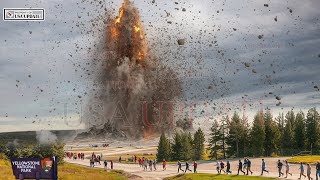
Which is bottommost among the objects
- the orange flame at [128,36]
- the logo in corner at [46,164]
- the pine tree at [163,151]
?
the pine tree at [163,151]

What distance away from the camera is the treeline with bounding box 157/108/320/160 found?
90750 millimetres

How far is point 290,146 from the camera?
95375 mm

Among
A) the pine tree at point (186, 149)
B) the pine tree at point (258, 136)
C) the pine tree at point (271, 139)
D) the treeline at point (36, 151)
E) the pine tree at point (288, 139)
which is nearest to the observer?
the treeline at point (36, 151)

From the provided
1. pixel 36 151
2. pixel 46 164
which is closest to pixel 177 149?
pixel 36 151

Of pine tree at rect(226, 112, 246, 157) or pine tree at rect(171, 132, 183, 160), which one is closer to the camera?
pine tree at rect(226, 112, 246, 157)

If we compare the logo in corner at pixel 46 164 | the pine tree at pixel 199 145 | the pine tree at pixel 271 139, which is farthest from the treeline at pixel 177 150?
the logo in corner at pixel 46 164

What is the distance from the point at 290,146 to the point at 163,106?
33665mm

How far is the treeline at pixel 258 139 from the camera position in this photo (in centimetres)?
9075

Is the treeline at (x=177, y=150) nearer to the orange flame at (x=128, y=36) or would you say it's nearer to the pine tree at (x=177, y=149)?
→ the pine tree at (x=177, y=149)

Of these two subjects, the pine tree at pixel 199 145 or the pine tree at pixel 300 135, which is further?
the pine tree at pixel 199 145

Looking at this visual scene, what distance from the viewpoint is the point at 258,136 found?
298 feet

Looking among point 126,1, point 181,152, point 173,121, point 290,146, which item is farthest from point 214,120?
point 126,1

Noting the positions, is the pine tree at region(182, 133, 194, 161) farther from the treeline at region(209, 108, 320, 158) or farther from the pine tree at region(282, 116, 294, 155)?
the pine tree at region(282, 116, 294, 155)

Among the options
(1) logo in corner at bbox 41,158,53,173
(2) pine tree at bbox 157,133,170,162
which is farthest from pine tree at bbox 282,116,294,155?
(1) logo in corner at bbox 41,158,53,173
